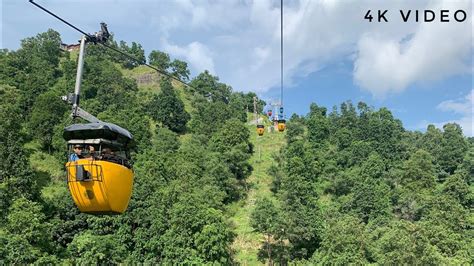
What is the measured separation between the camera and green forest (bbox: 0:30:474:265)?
154ft

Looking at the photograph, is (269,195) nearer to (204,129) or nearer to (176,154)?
(176,154)

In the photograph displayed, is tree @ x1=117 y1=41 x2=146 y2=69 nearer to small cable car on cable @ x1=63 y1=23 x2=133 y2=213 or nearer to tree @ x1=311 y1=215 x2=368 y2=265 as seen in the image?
tree @ x1=311 y1=215 x2=368 y2=265

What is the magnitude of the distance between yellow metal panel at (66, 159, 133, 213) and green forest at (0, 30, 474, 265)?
110ft

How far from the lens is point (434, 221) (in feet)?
188

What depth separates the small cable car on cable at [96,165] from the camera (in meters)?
9.87

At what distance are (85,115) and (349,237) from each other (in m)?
45.0

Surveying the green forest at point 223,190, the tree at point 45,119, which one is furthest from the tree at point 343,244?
the tree at point 45,119

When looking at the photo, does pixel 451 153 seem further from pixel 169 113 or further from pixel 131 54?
pixel 131 54

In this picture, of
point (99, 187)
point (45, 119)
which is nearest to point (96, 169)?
point (99, 187)

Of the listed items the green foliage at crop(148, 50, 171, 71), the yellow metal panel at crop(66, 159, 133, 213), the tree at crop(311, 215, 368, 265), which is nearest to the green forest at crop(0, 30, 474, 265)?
the tree at crop(311, 215, 368, 265)

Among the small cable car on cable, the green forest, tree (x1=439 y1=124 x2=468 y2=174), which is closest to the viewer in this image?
the small cable car on cable

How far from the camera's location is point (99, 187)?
9.85m

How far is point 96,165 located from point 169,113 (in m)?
97.5

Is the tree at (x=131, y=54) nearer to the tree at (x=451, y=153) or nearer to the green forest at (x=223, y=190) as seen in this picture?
the green forest at (x=223, y=190)
